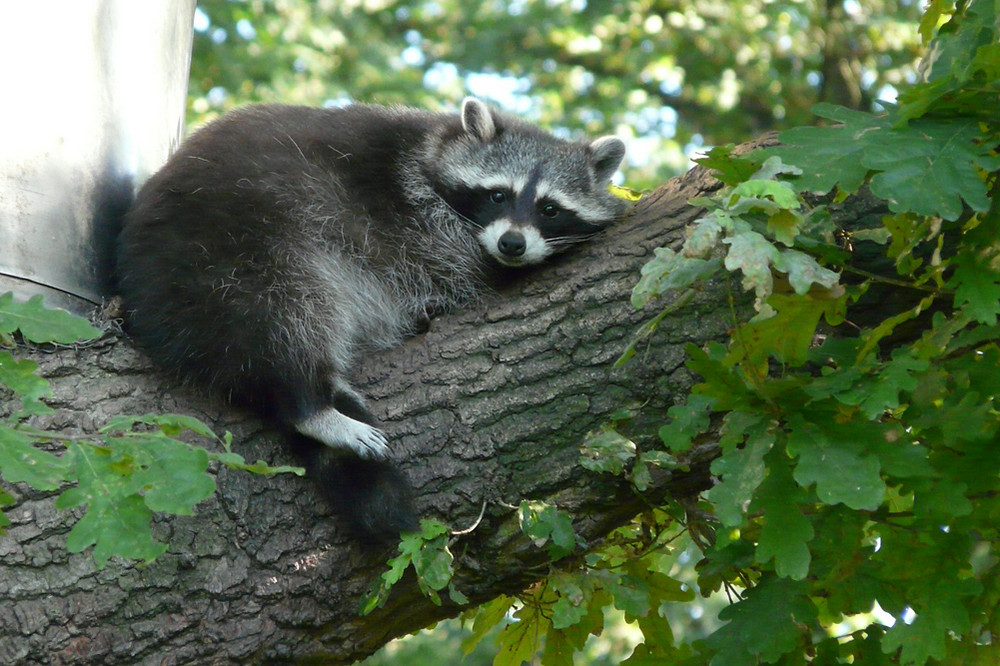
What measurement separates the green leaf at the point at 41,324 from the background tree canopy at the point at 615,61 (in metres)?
8.95

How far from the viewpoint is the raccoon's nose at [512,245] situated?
4.30 m

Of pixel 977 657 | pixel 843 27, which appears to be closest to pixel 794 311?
pixel 977 657

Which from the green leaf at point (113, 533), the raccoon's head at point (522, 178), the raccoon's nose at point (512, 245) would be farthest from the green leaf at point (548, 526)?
the raccoon's head at point (522, 178)

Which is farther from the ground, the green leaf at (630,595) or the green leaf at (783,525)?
the green leaf at (783,525)

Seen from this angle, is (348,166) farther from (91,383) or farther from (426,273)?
(91,383)

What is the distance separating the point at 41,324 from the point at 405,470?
4.19 feet

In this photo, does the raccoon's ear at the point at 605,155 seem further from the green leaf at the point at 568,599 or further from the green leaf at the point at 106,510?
the green leaf at the point at 106,510

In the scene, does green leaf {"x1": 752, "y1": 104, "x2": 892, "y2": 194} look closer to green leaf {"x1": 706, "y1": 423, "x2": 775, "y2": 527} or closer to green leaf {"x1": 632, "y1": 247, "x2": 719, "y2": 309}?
green leaf {"x1": 632, "y1": 247, "x2": 719, "y2": 309}

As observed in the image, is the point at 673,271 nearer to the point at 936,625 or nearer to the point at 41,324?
the point at 936,625

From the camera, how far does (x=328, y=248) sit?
163 inches

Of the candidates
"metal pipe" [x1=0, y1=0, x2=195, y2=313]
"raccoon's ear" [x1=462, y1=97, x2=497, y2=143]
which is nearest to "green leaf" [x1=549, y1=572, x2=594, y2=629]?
"metal pipe" [x1=0, y1=0, x2=195, y2=313]

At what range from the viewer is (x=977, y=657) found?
2541 mm

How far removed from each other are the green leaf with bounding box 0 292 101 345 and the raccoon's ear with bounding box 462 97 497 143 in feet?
10.0

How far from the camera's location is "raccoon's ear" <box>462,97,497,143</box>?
5176 millimetres
